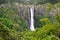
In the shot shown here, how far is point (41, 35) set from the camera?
241 inches

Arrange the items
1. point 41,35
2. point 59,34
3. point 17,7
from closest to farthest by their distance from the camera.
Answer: point 59,34
point 41,35
point 17,7

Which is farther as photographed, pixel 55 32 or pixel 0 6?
pixel 0 6

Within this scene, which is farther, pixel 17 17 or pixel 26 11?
pixel 26 11

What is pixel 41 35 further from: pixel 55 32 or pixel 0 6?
pixel 0 6

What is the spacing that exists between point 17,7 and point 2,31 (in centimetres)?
1152

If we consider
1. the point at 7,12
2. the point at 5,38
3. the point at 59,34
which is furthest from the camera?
the point at 7,12

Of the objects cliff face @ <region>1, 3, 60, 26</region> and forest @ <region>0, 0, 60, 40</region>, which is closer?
forest @ <region>0, 0, 60, 40</region>

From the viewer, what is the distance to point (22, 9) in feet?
75.3

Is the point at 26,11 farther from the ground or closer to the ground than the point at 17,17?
farther from the ground

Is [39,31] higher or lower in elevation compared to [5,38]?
higher

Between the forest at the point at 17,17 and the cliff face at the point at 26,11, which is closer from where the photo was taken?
the forest at the point at 17,17

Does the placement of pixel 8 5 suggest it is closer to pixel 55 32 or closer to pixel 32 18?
pixel 32 18

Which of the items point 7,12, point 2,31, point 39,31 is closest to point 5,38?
point 2,31

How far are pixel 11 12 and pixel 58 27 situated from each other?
1595 cm
